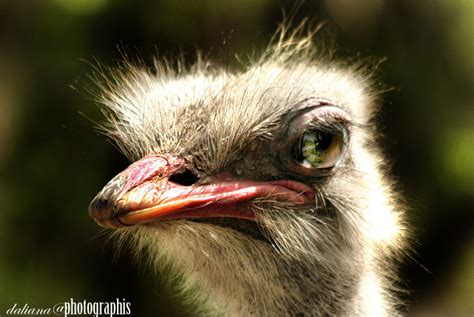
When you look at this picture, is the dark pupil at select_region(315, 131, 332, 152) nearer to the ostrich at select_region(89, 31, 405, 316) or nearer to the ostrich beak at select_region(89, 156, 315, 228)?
the ostrich at select_region(89, 31, 405, 316)

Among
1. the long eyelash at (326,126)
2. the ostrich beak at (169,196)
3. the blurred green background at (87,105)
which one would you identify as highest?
the blurred green background at (87,105)

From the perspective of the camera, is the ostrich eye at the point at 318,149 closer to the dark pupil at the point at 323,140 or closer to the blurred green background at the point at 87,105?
the dark pupil at the point at 323,140

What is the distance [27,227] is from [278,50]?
142 inches

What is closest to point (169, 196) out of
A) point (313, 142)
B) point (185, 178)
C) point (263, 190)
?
point (185, 178)

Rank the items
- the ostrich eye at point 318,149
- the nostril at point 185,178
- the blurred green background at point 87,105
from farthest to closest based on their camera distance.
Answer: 1. the blurred green background at point 87,105
2. the ostrich eye at point 318,149
3. the nostril at point 185,178

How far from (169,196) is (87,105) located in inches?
138

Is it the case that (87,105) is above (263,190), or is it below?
above

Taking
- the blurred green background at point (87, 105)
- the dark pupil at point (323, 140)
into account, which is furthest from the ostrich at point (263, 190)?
the blurred green background at point (87, 105)

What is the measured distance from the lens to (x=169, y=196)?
210 cm

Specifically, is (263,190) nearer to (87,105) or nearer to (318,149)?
(318,149)

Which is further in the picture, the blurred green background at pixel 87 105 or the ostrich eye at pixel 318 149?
the blurred green background at pixel 87 105

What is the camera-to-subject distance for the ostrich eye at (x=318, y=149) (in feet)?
7.88

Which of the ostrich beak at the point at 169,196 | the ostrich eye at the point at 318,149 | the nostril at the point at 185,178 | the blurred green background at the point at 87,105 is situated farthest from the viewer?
the blurred green background at the point at 87,105

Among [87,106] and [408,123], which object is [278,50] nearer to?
[87,106]
